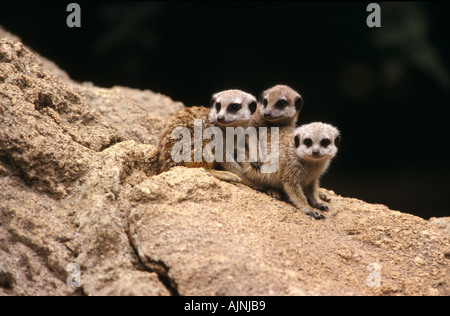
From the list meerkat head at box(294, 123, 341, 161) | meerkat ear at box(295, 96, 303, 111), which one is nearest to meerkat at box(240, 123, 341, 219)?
meerkat head at box(294, 123, 341, 161)

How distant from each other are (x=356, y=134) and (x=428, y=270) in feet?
9.77

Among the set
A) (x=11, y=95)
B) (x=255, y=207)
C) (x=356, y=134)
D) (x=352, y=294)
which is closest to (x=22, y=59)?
(x=11, y=95)

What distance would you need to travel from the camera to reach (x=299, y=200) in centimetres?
287

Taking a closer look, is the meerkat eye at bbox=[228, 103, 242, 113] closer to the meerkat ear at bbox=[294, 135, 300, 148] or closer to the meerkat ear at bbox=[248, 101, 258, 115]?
the meerkat ear at bbox=[248, 101, 258, 115]

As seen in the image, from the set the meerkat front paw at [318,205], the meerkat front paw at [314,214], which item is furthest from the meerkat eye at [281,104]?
the meerkat front paw at [314,214]

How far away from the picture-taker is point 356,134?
5.20m

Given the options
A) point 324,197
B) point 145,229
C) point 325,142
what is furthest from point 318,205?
point 145,229

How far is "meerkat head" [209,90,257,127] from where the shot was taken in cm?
306

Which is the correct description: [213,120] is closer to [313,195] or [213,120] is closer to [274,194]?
[274,194]

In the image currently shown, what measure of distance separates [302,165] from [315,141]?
18 centimetres

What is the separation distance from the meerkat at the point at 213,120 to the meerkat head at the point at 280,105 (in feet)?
0.31

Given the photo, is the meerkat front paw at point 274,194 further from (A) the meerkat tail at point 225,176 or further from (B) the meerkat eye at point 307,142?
(B) the meerkat eye at point 307,142

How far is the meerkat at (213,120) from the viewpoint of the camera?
278 centimetres

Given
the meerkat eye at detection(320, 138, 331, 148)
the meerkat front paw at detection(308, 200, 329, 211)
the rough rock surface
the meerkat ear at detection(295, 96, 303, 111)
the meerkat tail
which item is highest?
the meerkat ear at detection(295, 96, 303, 111)
